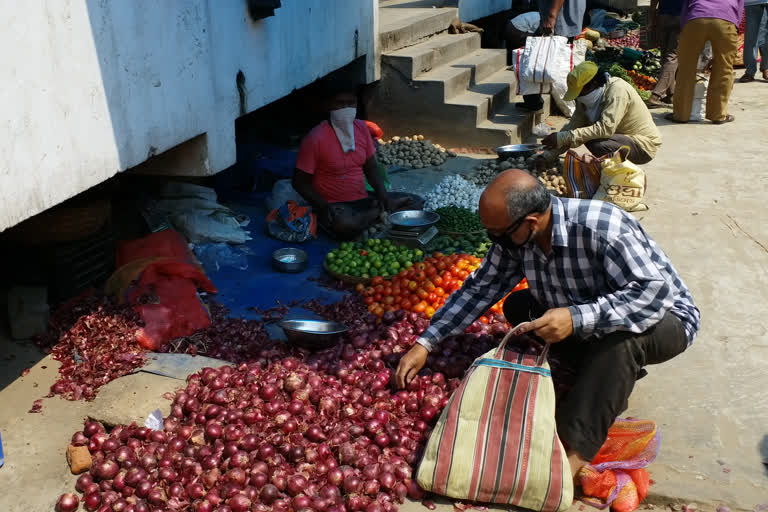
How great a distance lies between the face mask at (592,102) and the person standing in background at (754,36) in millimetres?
5781

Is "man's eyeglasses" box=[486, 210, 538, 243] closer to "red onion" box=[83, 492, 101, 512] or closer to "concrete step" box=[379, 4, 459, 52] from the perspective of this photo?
"red onion" box=[83, 492, 101, 512]

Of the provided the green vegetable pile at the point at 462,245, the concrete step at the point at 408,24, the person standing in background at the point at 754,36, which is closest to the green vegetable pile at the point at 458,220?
the green vegetable pile at the point at 462,245

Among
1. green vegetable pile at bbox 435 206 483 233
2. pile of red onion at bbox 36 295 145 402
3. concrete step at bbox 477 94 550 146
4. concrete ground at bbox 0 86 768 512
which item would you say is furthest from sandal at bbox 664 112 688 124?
pile of red onion at bbox 36 295 145 402

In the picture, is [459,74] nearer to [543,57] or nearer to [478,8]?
[543,57]

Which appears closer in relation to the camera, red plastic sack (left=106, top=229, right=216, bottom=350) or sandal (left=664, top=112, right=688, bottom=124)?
red plastic sack (left=106, top=229, right=216, bottom=350)

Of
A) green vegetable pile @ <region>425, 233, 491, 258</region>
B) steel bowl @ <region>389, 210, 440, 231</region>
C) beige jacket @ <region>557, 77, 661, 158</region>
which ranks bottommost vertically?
green vegetable pile @ <region>425, 233, 491, 258</region>

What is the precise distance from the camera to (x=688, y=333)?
330 cm

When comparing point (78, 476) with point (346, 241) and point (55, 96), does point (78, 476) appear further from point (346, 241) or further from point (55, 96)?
point (346, 241)

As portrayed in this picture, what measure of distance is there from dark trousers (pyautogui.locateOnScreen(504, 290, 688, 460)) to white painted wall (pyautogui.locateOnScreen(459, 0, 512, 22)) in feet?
29.3

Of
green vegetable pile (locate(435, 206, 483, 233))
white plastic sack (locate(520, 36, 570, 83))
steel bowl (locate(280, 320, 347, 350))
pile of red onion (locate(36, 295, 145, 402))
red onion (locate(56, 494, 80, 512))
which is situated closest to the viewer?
red onion (locate(56, 494, 80, 512))

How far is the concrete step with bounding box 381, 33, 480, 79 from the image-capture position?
885 centimetres

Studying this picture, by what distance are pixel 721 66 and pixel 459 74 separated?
11.6 ft

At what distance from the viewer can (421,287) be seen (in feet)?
16.1

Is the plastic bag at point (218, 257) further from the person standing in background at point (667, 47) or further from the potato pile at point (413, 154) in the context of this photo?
the person standing in background at point (667, 47)
